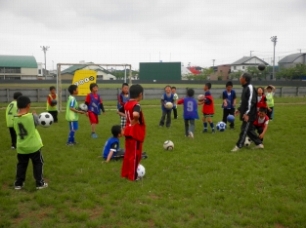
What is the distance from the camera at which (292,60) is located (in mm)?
70625

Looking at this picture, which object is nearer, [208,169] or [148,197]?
[148,197]

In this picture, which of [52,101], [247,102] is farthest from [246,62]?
[247,102]

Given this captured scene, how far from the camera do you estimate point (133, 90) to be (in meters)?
5.82

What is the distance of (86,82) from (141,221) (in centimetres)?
1600

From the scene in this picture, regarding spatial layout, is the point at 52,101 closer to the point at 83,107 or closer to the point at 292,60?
the point at 83,107

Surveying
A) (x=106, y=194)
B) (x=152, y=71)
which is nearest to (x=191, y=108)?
(x=106, y=194)

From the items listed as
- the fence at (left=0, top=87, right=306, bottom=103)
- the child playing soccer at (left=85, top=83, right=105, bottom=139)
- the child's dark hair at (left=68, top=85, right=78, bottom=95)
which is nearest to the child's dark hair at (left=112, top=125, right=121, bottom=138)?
the child's dark hair at (left=68, top=85, right=78, bottom=95)

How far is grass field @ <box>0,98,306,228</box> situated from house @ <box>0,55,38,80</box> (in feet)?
169

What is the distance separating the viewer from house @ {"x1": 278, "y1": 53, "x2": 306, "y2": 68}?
224 ft

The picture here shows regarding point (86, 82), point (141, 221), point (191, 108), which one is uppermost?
point (86, 82)

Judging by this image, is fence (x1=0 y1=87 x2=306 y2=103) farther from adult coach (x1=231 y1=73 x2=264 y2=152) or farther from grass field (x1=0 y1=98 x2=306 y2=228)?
adult coach (x1=231 y1=73 x2=264 y2=152)

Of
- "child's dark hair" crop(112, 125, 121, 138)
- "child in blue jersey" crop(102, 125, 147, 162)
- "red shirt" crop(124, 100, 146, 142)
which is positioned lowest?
"child in blue jersey" crop(102, 125, 147, 162)

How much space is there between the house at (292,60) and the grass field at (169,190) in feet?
220

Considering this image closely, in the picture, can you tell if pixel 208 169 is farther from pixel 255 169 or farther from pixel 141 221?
pixel 141 221
